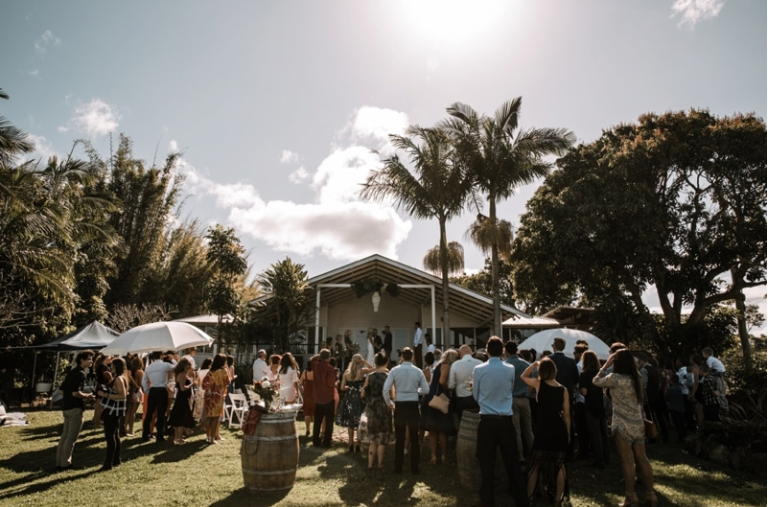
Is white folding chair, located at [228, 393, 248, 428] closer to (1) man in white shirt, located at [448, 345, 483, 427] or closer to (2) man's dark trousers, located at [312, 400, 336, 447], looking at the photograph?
(2) man's dark trousers, located at [312, 400, 336, 447]

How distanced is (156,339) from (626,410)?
8.87 metres

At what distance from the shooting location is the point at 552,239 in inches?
791

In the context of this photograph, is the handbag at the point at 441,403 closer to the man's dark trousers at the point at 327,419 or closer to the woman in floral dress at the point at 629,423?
the woman in floral dress at the point at 629,423

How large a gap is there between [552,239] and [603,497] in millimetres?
15111

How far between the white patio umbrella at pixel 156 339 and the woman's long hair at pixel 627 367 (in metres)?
8.16

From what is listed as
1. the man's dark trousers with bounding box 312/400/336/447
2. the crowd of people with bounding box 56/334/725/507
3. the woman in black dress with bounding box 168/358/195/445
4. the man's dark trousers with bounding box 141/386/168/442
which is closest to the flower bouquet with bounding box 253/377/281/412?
the crowd of people with bounding box 56/334/725/507

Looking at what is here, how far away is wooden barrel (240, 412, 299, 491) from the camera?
589 centimetres

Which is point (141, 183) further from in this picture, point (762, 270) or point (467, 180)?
point (762, 270)

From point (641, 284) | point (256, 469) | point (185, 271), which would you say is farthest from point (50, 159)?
point (641, 284)

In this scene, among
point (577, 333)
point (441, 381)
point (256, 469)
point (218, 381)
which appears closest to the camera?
point (256, 469)

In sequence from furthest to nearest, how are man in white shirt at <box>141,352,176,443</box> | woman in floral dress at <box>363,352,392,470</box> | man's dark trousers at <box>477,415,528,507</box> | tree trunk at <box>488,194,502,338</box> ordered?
tree trunk at <box>488,194,502,338</box>
man in white shirt at <box>141,352,176,443</box>
woman in floral dress at <box>363,352,392,470</box>
man's dark trousers at <box>477,415,528,507</box>

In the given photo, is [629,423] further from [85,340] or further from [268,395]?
[85,340]

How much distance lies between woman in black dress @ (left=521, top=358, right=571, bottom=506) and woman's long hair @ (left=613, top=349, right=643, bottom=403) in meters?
0.75

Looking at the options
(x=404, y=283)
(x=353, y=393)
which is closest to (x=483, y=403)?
(x=353, y=393)
